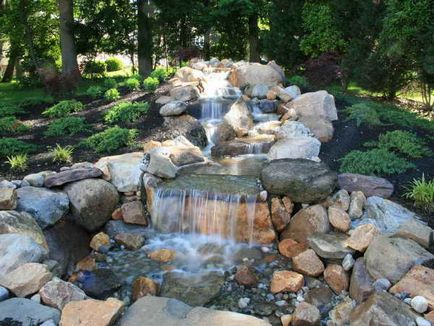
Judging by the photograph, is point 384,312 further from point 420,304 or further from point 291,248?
point 291,248

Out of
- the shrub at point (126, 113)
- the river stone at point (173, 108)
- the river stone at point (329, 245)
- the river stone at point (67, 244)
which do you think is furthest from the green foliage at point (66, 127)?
the river stone at point (329, 245)

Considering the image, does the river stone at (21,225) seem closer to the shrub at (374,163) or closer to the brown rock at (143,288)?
the brown rock at (143,288)

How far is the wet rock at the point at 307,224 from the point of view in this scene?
5824 millimetres

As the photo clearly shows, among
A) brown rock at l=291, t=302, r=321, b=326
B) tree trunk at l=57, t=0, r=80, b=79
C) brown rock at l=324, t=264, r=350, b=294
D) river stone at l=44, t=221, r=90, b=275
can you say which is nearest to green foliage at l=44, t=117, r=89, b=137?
river stone at l=44, t=221, r=90, b=275

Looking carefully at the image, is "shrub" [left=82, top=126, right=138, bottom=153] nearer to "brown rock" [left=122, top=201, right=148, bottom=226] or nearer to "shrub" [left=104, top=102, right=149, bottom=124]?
"shrub" [left=104, top=102, right=149, bottom=124]

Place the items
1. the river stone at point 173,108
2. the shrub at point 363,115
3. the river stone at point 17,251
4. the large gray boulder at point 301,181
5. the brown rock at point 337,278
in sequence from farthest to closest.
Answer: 1. the river stone at point 173,108
2. the shrub at point 363,115
3. the large gray boulder at point 301,181
4. the brown rock at point 337,278
5. the river stone at point 17,251

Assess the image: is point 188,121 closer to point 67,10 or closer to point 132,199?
point 132,199

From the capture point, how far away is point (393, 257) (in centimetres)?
468

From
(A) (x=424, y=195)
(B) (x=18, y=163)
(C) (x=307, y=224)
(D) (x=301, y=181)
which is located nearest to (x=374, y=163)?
(A) (x=424, y=195)

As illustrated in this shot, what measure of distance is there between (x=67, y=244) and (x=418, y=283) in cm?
432

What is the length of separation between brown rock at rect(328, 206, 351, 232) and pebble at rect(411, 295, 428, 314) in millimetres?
1604

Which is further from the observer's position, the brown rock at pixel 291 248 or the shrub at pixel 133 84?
the shrub at pixel 133 84

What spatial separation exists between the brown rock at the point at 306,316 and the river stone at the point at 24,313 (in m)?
2.33

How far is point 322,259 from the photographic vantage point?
17.6ft
